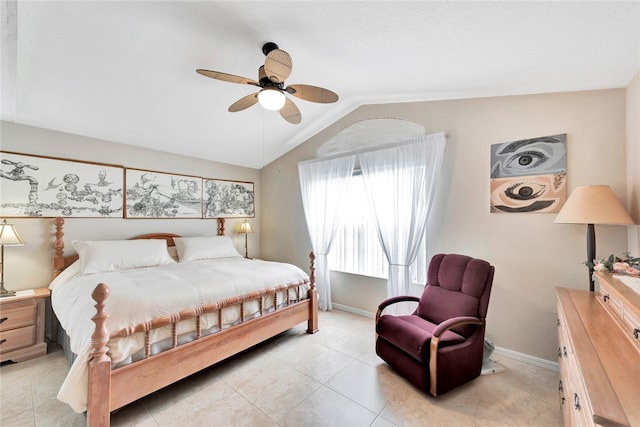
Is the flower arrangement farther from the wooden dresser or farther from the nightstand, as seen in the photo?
the nightstand

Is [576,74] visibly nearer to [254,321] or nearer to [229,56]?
[229,56]

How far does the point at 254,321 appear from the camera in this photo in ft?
8.09

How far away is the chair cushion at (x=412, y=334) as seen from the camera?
197 centimetres

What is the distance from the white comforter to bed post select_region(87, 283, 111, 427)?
0.07 metres

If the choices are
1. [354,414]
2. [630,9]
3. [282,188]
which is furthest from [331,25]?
[282,188]

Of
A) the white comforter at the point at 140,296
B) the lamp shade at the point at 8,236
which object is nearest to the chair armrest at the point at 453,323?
the white comforter at the point at 140,296

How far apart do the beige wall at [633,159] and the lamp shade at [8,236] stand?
17.4ft

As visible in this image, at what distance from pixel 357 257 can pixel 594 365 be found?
2.77 meters

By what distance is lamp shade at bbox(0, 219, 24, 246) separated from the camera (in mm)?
2463

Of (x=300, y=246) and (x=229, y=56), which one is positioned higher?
(x=229, y=56)

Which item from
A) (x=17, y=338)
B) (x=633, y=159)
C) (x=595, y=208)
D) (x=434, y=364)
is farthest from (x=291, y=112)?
(x=17, y=338)

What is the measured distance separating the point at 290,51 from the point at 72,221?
322 centimetres

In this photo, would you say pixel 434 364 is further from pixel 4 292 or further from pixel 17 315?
pixel 4 292

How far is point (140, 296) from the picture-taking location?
1.90 meters
